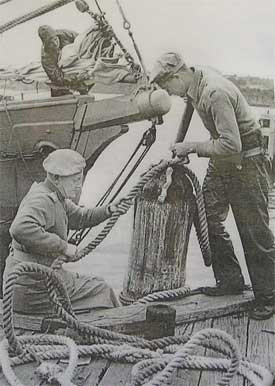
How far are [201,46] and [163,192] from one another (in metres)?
0.43

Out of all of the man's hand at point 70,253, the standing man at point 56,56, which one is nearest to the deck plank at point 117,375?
the man's hand at point 70,253

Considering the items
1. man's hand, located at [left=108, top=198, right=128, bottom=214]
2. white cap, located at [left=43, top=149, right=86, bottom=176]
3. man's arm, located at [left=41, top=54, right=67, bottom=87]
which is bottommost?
man's hand, located at [left=108, top=198, right=128, bottom=214]

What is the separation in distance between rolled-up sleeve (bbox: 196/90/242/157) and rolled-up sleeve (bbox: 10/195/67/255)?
0.47 m

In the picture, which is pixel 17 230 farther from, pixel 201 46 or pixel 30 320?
pixel 201 46

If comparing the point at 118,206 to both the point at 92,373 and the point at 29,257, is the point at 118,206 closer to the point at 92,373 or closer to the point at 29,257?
the point at 29,257

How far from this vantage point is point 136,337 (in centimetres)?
213

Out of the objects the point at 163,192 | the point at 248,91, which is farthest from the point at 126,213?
the point at 248,91

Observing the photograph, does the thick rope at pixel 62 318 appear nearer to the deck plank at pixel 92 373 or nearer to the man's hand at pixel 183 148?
the deck plank at pixel 92 373

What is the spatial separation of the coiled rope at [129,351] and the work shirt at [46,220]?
0.06 m

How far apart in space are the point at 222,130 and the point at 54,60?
1.75 ft

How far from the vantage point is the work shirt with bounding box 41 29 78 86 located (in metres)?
2.15

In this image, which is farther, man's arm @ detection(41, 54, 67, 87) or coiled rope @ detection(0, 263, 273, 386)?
man's arm @ detection(41, 54, 67, 87)

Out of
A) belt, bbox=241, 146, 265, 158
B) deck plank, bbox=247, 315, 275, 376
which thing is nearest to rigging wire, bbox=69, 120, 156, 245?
belt, bbox=241, 146, 265, 158

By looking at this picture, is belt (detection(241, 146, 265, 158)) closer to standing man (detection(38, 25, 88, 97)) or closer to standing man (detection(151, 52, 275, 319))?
standing man (detection(151, 52, 275, 319))
